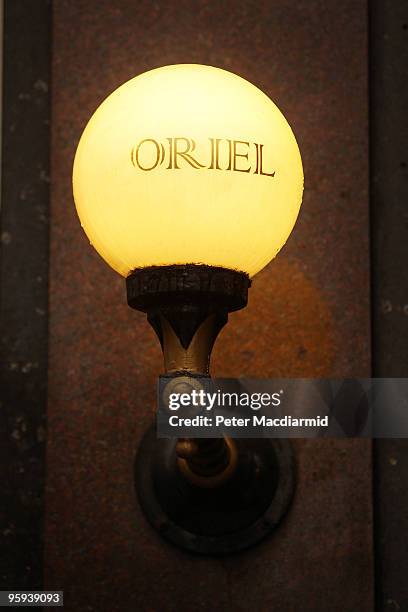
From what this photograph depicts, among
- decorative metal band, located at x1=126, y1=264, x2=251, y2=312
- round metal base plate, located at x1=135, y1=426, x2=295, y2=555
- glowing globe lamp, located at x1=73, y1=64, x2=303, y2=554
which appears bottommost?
round metal base plate, located at x1=135, y1=426, x2=295, y2=555

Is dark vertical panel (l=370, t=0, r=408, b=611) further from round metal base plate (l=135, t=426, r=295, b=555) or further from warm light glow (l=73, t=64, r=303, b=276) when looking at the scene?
warm light glow (l=73, t=64, r=303, b=276)

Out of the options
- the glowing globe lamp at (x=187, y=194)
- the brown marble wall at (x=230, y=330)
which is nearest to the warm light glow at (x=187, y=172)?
the glowing globe lamp at (x=187, y=194)

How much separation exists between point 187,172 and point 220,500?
1.52 ft

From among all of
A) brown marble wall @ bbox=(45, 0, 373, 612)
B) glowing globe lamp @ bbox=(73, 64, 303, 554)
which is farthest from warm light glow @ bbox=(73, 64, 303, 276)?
brown marble wall @ bbox=(45, 0, 373, 612)

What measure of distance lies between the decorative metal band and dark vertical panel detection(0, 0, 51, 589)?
0.35 metres

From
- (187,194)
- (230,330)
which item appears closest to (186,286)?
(187,194)

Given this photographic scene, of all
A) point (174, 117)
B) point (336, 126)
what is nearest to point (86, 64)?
point (336, 126)

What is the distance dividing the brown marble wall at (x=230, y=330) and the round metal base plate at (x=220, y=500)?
2 cm

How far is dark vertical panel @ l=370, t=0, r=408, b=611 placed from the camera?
3.77 feet

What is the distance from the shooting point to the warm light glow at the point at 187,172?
0.81m

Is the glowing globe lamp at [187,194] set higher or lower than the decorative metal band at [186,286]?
higher

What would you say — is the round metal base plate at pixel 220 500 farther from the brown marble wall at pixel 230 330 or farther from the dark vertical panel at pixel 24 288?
the dark vertical panel at pixel 24 288

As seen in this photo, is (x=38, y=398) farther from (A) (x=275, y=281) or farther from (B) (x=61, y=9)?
(B) (x=61, y=9)

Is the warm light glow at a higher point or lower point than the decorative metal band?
higher
